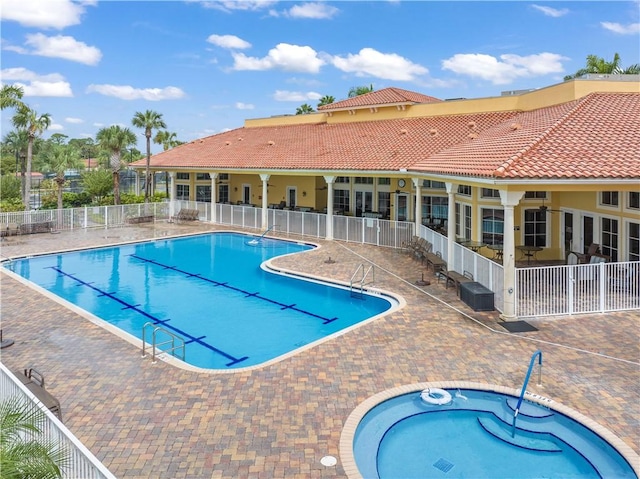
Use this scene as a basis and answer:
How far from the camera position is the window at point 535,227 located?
56.1ft

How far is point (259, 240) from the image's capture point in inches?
968

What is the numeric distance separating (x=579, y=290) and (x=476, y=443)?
6.48 m

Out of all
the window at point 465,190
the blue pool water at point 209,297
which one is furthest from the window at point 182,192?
the window at point 465,190

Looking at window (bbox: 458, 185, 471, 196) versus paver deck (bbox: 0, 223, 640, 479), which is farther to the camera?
window (bbox: 458, 185, 471, 196)

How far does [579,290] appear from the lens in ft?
39.1

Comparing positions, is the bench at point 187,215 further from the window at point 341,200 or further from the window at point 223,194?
the window at point 341,200

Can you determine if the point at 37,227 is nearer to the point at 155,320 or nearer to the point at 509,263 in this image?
the point at 155,320

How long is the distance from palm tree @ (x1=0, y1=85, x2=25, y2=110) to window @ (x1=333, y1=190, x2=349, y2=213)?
21.6 meters

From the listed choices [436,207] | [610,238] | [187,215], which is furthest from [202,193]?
Result: [610,238]

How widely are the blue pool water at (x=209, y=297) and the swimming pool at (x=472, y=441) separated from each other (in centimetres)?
374

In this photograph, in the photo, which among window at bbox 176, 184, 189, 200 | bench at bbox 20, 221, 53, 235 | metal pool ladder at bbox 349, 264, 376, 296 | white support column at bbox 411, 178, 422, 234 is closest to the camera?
metal pool ladder at bbox 349, 264, 376, 296

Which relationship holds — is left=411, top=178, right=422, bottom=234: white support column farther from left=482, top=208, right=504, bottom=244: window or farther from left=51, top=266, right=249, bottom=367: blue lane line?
left=51, top=266, right=249, bottom=367: blue lane line

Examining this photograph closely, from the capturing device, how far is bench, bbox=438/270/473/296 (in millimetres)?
13771

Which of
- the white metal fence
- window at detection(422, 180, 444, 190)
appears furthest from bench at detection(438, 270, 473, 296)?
window at detection(422, 180, 444, 190)
